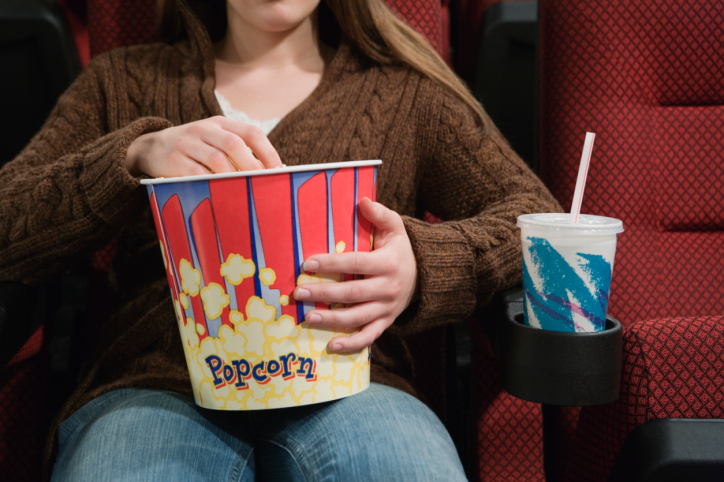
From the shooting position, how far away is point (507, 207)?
79 centimetres

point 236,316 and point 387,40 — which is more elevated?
point 387,40

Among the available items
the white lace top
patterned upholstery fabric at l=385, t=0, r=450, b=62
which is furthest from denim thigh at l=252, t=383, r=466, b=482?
patterned upholstery fabric at l=385, t=0, r=450, b=62

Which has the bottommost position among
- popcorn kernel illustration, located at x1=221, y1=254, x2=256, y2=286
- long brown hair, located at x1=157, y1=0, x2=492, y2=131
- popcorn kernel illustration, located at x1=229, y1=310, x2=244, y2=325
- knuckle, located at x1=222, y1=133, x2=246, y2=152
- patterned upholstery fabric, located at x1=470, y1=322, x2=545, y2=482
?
patterned upholstery fabric, located at x1=470, y1=322, x2=545, y2=482

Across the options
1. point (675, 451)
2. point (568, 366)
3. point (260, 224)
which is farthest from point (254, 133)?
point (675, 451)

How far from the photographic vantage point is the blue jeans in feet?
1.97

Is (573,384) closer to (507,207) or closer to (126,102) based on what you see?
(507,207)

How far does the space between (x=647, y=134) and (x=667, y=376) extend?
1.66 feet

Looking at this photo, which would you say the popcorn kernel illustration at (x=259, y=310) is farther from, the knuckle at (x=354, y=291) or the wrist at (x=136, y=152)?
the wrist at (x=136, y=152)

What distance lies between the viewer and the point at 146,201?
74 cm

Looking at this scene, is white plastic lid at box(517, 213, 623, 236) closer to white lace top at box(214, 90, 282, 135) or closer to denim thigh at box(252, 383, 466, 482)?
denim thigh at box(252, 383, 466, 482)

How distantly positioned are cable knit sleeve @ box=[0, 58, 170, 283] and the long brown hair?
35 cm

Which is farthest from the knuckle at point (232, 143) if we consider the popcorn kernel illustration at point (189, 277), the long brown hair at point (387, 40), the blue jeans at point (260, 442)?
the long brown hair at point (387, 40)

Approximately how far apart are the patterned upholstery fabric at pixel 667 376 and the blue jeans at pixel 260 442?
0.17 metres

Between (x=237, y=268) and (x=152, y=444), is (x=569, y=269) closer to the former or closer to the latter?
(x=237, y=268)
